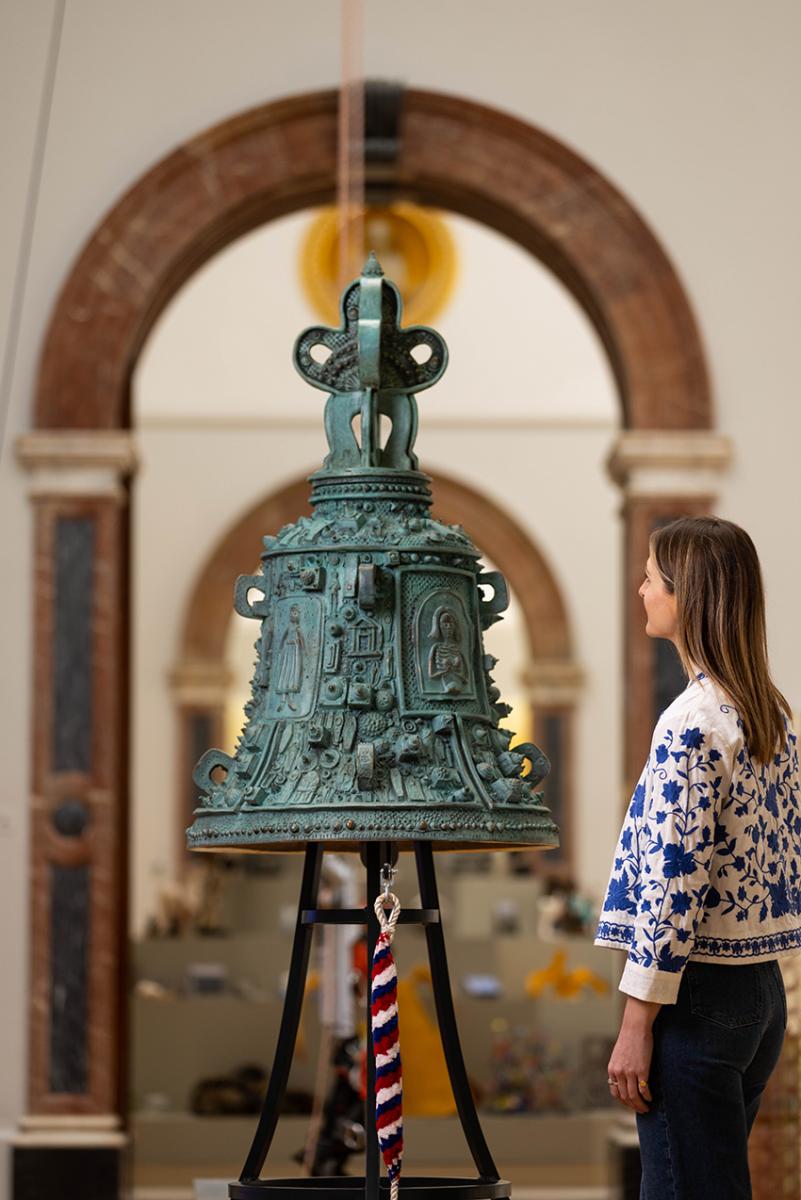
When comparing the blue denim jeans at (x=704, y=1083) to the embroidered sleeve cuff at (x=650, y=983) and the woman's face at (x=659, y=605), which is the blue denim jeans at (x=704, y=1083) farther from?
the woman's face at (x=659, y=605)

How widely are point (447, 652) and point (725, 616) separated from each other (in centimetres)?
102

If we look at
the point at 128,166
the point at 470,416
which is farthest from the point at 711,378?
the point at 470,416

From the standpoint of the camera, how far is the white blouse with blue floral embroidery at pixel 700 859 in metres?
4.00

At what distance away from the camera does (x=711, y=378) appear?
9.73 metres

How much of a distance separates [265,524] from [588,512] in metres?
3.04

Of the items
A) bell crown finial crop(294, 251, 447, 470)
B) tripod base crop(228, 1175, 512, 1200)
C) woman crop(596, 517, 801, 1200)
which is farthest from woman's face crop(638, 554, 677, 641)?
tripod base crop(228, 1175, 512, 1200)

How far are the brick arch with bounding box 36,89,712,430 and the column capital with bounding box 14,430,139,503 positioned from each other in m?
0.07

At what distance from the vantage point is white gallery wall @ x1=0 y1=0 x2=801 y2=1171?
9.66 m

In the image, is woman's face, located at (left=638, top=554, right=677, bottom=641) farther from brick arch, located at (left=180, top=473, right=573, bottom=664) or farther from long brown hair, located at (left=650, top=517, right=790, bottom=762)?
brick arch, located at (left=180, top=473, right=573, bottom=664)

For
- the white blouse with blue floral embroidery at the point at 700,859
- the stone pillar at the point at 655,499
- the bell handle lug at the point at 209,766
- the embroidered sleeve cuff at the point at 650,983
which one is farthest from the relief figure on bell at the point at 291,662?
the stone pillar at the point at 655,499

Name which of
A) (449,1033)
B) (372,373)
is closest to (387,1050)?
(449,1033)

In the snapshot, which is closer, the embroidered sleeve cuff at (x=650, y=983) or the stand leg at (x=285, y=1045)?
the embroidered sleeve cuff at (x=650, y=983)

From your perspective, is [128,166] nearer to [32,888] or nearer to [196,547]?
[32,888]

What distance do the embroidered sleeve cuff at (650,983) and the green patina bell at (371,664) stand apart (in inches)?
35.5
